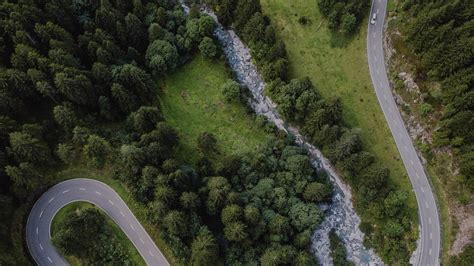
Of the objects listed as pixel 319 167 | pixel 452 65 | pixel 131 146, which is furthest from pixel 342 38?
pixel 131 146

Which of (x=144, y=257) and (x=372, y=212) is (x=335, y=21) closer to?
(x=372, y=212)

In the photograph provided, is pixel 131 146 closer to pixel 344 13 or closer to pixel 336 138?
pixel 336 138

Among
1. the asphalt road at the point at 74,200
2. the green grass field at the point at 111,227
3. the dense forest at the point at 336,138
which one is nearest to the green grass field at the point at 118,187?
the asphalt road at the point at 74,200

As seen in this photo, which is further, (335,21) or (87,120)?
(335,21)

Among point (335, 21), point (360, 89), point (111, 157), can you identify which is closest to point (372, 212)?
point (360, 89)

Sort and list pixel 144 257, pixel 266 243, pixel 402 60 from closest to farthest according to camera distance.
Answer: pixel 144 257, pixel 266 243, pixel 402 60
